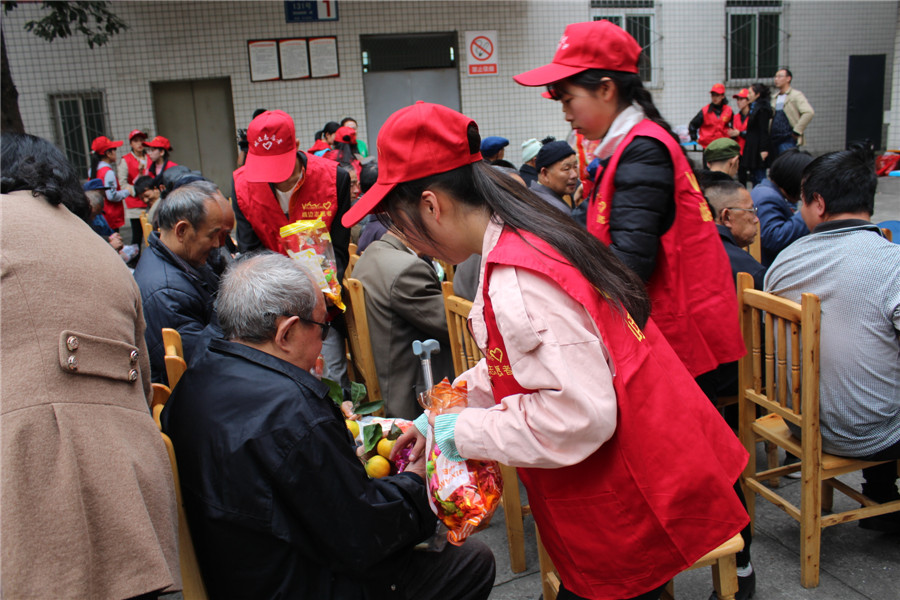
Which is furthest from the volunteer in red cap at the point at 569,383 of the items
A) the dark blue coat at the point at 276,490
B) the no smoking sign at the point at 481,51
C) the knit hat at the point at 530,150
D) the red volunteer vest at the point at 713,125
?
the no smoking sign at the point at 481,51

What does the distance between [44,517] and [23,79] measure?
1101cm

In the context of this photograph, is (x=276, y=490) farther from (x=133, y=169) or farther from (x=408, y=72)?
(x=408, y=72)

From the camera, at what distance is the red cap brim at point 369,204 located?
1.40 metres

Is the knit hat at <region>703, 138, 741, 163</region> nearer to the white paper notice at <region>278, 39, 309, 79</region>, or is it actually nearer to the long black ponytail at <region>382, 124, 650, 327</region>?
the long black ponytail at <region>382, 124, 650, 327</region>

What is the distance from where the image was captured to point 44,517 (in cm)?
129

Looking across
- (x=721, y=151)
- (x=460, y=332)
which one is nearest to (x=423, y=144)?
(x=460, y=332)

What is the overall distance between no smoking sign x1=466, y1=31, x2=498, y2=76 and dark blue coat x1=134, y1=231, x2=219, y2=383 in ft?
30.3

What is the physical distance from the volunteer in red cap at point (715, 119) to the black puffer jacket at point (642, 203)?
907 cm

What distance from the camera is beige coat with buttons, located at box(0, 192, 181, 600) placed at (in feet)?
4.20

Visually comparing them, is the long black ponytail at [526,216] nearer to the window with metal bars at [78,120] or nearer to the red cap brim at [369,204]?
the red cap brim at [369,204]

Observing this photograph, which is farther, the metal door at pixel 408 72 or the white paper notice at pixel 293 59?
the metal door at pixel 408 72

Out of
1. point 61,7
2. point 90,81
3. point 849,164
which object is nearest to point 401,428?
point 849,164

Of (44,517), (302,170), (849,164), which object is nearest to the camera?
(44,517)

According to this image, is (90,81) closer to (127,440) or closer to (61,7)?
(61,7)
